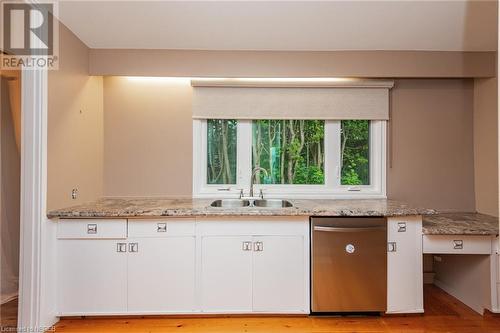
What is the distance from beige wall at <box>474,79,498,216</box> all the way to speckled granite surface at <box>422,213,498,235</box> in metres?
0.23

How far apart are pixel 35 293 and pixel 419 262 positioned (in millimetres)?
2836

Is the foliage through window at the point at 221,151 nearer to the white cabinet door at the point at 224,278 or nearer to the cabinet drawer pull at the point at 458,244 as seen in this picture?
→ the white cabinet door at the point at 224,278

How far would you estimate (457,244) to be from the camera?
2385 millimetres

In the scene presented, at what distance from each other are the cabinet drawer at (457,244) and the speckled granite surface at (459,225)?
0.05 metres

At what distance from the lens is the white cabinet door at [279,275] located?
236 centimetres

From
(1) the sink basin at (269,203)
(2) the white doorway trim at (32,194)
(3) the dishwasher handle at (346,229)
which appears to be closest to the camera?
(2) the white doorway trim at (32,194)

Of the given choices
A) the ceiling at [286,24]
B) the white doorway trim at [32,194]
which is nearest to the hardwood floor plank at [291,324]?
the white doorway trim at [32,194]

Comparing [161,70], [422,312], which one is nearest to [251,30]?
[161,70]

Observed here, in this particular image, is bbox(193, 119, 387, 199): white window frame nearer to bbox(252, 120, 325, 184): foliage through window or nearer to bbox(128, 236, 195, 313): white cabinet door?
bbox(252, 120, 325, 184): foliage through window

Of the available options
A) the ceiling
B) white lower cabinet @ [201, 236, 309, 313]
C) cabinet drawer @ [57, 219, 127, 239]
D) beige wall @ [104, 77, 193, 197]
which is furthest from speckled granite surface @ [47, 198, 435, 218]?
the ceiling

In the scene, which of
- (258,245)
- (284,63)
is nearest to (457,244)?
(258,245)

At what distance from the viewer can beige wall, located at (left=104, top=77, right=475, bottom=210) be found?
10.0ft

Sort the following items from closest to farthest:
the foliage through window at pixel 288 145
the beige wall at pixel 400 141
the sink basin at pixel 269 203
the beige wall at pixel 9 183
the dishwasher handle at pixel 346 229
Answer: the dishwasher handle at pixel 346 229 < the beige wall at pixel 9 183 < the sink basin at pixel 269 203 < the beige wall at pixel 400 141 < the foliage through window at pixel 288 145

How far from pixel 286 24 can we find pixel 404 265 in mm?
2095
